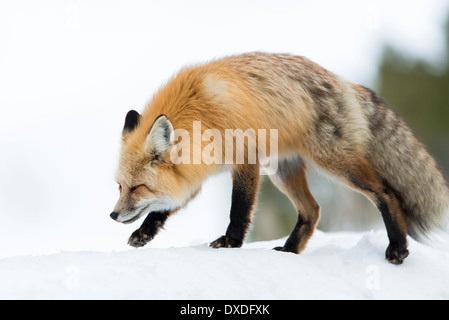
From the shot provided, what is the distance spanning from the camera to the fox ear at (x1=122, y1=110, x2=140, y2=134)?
4.25 m

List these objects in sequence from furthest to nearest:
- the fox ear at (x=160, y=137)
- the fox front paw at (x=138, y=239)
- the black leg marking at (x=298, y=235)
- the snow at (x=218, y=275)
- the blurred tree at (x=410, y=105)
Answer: the blurred tree at (x=410, y=105) < the black leg marking at (x=298, y=235) < the fox front paw at (x=138, y=239) < the fox ear at (x=160, y=137) < the snow at (x=218, y=275)

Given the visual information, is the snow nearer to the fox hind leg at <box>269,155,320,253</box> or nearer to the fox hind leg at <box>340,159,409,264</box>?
the fox hind leg at <box>340,159,409,264</box>

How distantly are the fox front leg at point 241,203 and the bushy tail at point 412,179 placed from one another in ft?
3.55

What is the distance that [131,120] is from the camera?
14.0 ft

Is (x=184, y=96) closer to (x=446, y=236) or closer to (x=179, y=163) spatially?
(x=179, y=163)

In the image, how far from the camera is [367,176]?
410cm

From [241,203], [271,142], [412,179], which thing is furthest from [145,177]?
[412,179]

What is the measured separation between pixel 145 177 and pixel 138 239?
59 cm

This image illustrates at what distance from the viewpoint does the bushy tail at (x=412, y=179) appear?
425 centimetres

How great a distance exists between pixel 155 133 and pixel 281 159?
3.75 feet

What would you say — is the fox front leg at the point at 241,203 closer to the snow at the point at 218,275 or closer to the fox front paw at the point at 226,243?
the fox front paw at the point at 226,243

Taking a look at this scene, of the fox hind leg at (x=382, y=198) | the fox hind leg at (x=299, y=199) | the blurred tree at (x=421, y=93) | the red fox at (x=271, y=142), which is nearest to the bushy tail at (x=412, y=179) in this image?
the red fox at (x=271, y=142)

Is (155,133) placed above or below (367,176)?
above
